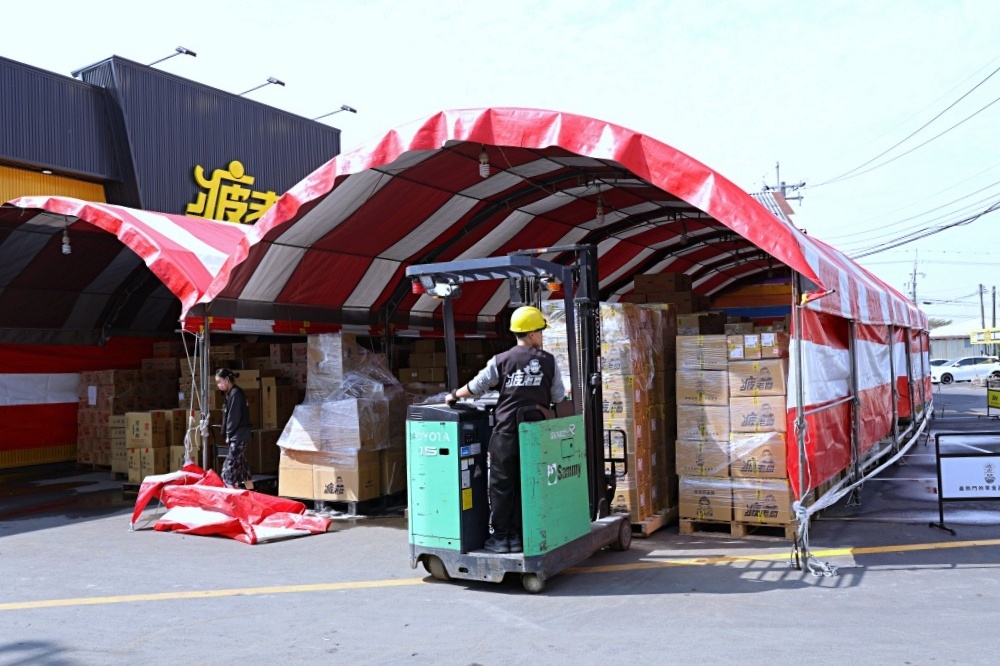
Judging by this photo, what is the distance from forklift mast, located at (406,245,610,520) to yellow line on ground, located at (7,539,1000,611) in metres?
0.80

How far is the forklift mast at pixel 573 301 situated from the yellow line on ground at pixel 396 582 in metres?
0.80

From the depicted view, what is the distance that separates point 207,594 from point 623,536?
391 cm

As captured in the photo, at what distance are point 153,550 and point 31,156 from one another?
1017cm

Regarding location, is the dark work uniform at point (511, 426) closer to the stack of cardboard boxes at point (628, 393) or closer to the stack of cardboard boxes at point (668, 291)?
the stack of cardboard boxes at point (628, 393)

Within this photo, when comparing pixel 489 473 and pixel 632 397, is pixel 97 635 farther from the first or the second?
pixel 632 397

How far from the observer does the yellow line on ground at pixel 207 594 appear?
702 cm

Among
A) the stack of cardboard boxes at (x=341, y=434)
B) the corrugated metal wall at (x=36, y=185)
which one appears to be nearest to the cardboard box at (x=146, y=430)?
the stack of cardboard boxes at (x=341, y=434)

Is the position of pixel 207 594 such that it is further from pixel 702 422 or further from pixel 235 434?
pixel 702 422

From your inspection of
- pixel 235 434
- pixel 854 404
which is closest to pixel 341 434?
pixel 235 434

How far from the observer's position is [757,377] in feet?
29.1

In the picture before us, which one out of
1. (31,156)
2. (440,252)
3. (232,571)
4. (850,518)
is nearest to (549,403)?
(232,571)

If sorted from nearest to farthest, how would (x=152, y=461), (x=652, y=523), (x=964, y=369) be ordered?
(x=652, y=523) < (x=152, y=461) < (x=964, y=369)

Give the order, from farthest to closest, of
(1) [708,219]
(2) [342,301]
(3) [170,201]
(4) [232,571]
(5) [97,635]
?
1. (3) [170,201]
2. (1) [708,219]
3. (2) [342,301]
4. (4) [232,571]
5. (5) [97,635]

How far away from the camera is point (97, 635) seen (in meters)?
6.14
